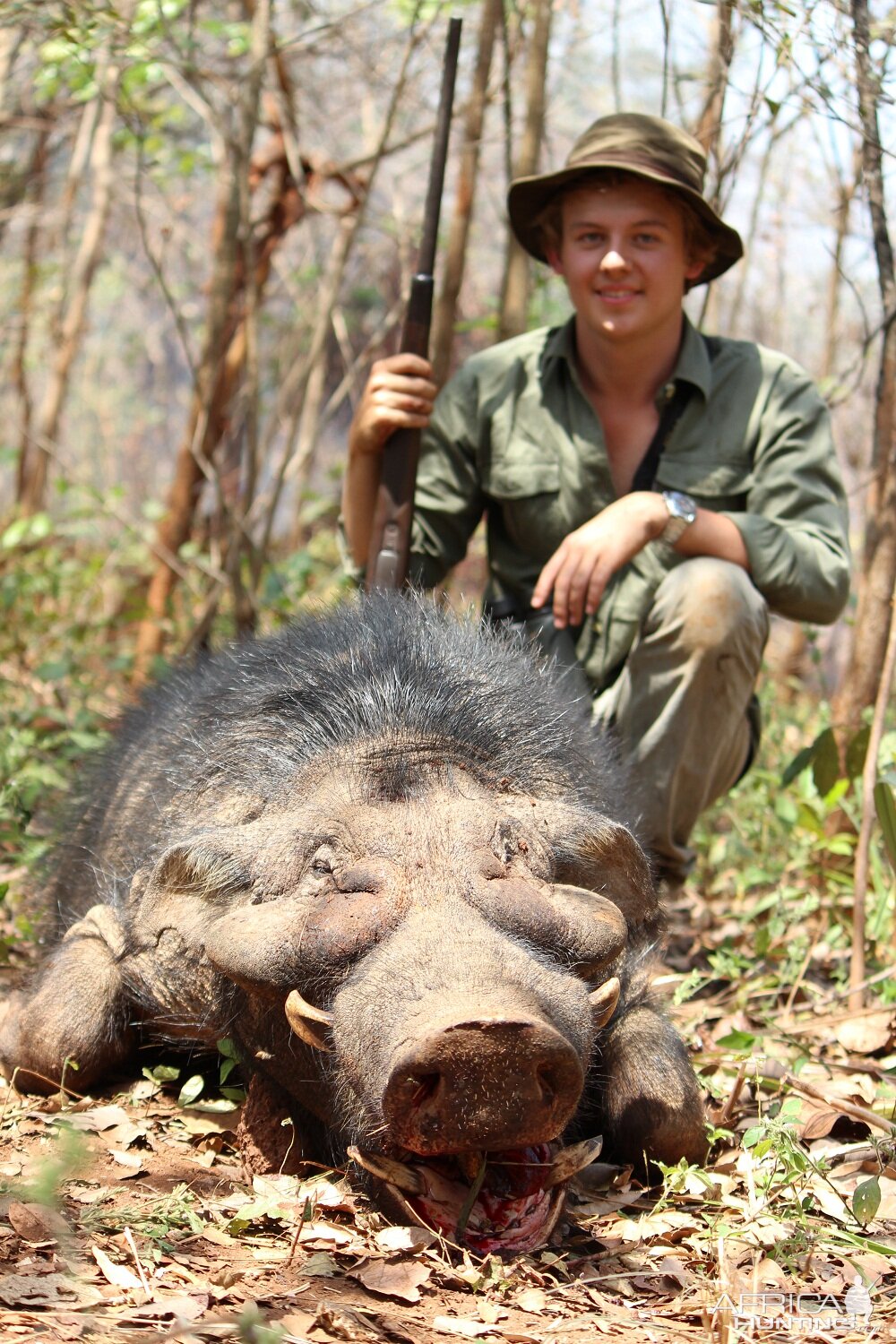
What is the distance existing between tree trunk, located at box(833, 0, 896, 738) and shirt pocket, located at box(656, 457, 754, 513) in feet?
1.31

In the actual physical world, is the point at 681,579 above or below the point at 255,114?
below

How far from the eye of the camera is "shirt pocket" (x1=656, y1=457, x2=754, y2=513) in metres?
4.34

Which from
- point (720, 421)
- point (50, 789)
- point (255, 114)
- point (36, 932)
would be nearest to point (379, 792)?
point (36, 932)

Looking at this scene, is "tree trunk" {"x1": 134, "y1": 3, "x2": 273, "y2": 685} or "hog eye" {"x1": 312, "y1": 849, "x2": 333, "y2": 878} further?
"tree trunk" {"x1": 134, "y1": 3, "x2": 273, "y2": 685}

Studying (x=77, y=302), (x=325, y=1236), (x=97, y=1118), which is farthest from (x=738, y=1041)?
(x=77, y=302)

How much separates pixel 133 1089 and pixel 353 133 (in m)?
8.25

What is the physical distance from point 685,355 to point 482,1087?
286cm

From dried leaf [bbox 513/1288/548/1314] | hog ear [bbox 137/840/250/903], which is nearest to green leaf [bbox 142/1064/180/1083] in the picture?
hog ear [bbox 137/840/250/903]

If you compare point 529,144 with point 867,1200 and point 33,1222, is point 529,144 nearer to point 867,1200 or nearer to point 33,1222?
point 867,1200

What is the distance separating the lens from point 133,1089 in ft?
10.6

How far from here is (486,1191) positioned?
8.10ft

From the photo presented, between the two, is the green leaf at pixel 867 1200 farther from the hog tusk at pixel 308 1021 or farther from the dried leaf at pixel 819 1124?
the hog tusk at pixel 308 1021

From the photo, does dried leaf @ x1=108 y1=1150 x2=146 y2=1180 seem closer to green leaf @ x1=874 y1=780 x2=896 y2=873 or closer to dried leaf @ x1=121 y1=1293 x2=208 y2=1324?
dried leaf @ x1=121 y1=1293 x2=208 y2=1324

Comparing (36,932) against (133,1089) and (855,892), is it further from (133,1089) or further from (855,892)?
(855,892)
